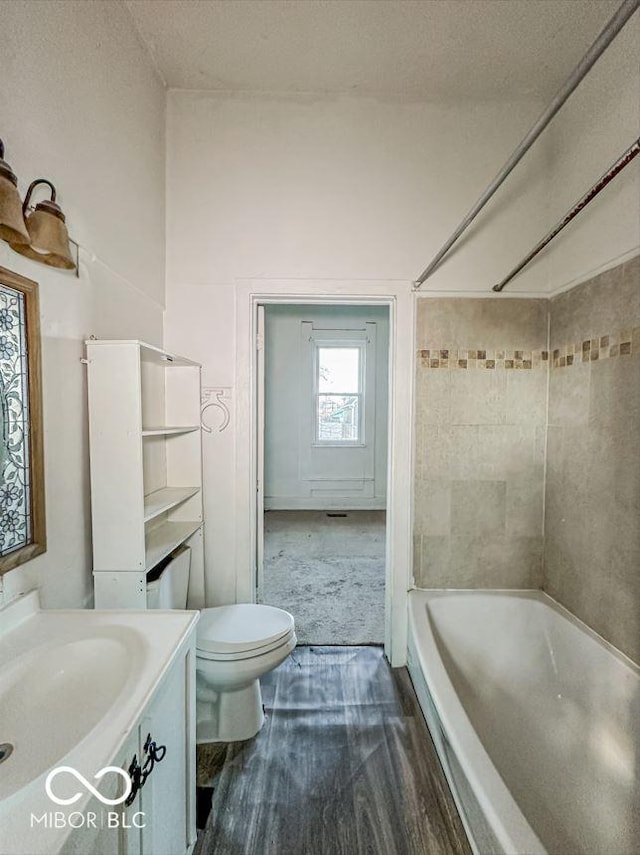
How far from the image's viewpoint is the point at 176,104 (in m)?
1.88

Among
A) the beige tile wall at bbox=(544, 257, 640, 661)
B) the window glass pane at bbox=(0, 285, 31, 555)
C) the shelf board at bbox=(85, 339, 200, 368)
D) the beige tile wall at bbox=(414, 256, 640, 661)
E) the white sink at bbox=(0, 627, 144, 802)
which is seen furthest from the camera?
the beige tile wall at bbox=(414, 256, 640, 661)

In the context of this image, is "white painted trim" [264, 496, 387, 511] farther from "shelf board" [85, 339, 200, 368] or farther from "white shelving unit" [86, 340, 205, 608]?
"white shelving unit" [86, 340, 205, 608]

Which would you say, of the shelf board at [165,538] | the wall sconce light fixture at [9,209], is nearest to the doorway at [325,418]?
the shelf board at [165,538]

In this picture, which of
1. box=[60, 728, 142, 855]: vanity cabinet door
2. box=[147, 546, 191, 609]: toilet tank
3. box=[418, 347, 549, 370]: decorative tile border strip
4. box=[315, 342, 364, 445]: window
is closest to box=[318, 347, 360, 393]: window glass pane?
box=[315, 342, 364, 445]: window

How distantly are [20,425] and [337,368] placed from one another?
13.0 ft

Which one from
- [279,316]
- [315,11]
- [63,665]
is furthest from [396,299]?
[279,316]

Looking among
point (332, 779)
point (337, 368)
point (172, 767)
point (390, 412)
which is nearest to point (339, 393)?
point (337, 368)

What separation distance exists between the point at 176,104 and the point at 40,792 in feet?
8.27

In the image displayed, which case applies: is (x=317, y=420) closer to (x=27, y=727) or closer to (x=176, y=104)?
(x=176, y=104)

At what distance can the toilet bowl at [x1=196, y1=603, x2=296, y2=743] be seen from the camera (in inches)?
57.2

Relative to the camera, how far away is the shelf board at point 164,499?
1434 millimetres

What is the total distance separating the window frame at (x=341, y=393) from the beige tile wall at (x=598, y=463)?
2.95 meters
